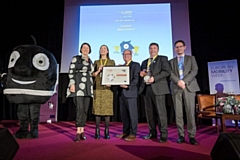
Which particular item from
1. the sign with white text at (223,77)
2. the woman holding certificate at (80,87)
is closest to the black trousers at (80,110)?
the woman holding certificate at (80,87)

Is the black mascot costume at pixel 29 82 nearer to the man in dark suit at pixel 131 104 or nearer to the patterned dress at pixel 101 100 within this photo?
the patterned dress at pixel 101 100

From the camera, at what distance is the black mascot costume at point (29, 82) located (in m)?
2.57

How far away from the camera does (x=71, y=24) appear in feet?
15.8

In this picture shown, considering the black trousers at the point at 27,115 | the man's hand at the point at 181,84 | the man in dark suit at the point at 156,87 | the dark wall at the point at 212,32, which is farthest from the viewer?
the dark wall at the point at 212,32

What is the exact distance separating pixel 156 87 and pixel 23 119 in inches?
72.2

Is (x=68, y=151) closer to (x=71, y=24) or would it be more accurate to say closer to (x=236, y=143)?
(x=236, y=143)

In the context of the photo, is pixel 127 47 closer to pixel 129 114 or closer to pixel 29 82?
pixel 129 114

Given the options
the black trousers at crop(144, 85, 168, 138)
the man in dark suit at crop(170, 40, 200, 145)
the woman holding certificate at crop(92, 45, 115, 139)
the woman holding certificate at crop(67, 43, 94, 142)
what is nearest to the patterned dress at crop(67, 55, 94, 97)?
the woman holding certificate at crop(67, 43, 94, 142)

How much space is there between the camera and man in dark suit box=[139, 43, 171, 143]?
2559mm

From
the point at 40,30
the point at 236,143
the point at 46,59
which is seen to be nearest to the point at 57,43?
the point at 40,30

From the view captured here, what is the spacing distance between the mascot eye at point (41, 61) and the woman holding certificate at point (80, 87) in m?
0.41

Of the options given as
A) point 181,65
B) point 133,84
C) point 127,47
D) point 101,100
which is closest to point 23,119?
point 101,100

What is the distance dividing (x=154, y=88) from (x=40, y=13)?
429 centimetres

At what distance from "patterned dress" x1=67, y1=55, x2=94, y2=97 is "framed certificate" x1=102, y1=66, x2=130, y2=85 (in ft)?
0.64
